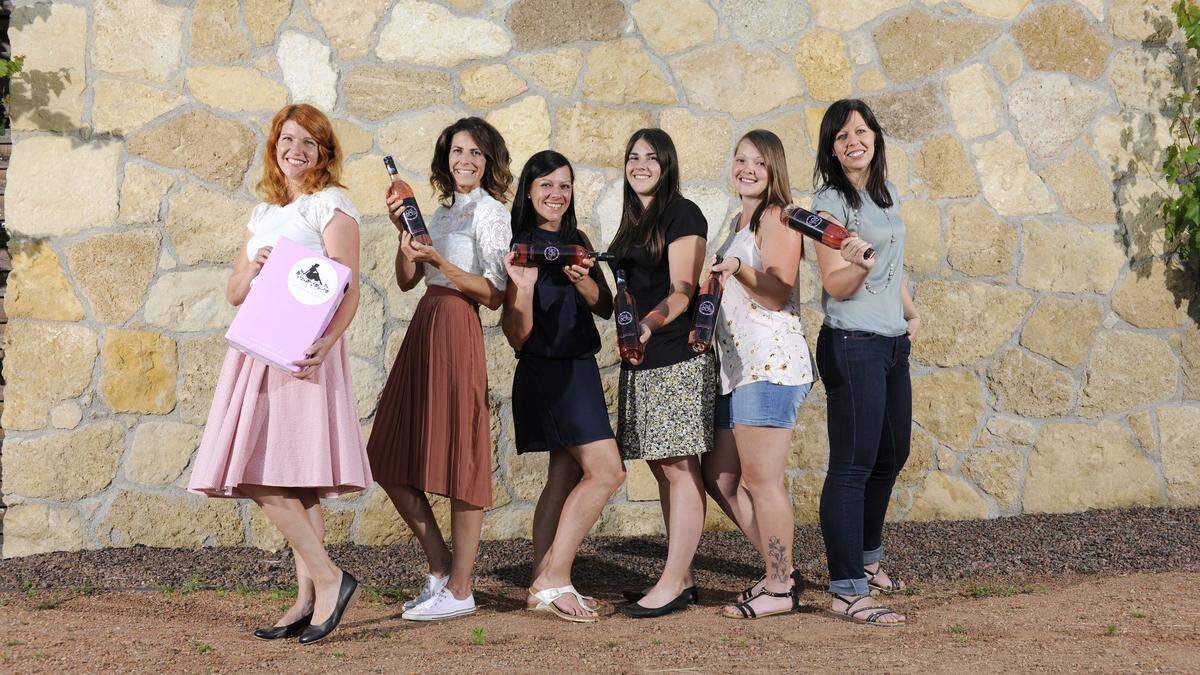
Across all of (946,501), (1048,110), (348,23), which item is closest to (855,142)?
(1048,110)

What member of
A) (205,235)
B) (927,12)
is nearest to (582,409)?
(205,235)

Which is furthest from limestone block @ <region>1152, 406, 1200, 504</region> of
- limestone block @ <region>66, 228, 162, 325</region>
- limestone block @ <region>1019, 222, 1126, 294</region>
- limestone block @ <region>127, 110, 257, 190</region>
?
limestone block @ <region>66, 228, 162, 325</region>

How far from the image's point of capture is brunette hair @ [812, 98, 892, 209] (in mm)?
3709

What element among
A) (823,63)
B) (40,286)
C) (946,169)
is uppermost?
(823,63)

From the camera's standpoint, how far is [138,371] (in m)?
4.91

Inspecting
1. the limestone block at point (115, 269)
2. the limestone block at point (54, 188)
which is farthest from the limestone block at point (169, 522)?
the limestone block at point (54, 188)

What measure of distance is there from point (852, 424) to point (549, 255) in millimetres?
1134

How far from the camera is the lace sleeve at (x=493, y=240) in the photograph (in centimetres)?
377

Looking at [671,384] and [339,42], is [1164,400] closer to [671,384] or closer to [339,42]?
[671,384]

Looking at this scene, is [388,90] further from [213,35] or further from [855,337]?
[855,337]

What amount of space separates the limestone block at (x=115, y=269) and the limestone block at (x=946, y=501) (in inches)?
145

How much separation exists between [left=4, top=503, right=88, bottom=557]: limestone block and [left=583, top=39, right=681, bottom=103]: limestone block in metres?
3.03

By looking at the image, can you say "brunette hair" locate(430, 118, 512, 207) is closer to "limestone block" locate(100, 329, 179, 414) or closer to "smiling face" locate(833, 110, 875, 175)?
"smiling face" locate(833, 110, 875, 175)

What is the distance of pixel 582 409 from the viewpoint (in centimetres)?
376
